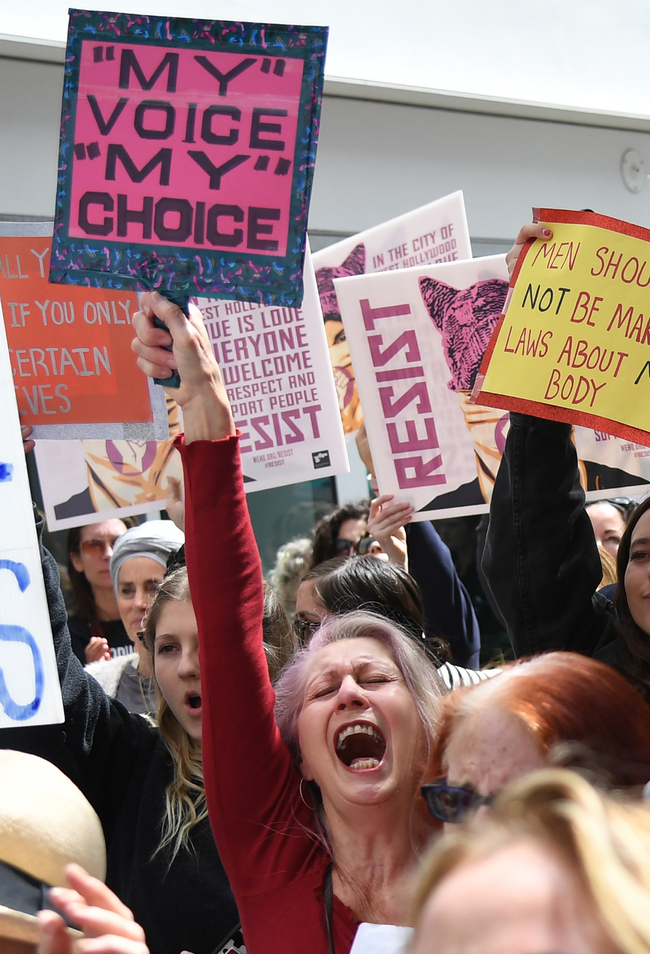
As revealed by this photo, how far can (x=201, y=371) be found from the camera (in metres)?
1.52

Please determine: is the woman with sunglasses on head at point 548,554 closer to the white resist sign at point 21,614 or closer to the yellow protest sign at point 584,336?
the yellow protest sign at point 584,336

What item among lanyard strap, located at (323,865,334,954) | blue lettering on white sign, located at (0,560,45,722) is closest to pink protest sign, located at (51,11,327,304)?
blue lettering on white sign, located at (0,560,45,722)

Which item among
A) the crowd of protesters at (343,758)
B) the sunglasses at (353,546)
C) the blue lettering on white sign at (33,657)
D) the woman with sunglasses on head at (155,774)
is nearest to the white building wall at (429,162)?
the sunglasses at (353,546)

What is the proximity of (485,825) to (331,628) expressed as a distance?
1.05 meters

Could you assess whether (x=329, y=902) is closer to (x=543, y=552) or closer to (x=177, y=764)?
(x=177, y=764)

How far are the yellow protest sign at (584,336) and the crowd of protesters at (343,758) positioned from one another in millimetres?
68

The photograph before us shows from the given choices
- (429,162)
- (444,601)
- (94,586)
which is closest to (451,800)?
(444,601)

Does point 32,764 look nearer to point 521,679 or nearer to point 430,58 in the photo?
point 521,679

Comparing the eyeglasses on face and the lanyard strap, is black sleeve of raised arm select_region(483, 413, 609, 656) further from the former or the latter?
the eyeglasses on face

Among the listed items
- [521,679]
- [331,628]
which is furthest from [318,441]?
[521,679]

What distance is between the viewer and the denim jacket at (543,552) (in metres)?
1.95

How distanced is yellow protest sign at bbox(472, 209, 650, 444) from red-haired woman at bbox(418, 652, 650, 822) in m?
0.83

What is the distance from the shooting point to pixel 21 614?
5.21 feet

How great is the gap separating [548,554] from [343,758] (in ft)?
2.02
